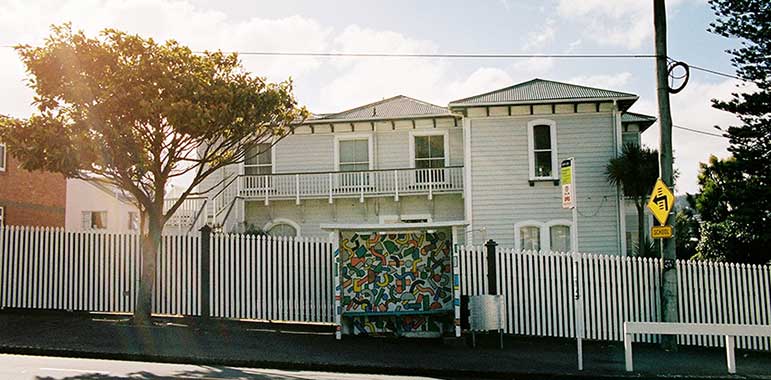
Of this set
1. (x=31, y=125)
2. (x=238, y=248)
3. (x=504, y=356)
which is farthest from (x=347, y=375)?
(x=31, y=125)

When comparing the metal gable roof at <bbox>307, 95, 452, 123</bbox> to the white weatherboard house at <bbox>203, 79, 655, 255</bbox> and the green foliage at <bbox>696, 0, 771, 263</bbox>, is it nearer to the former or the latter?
the white weatherboard house at <bbox>203, 79, 655, 255</bbox>

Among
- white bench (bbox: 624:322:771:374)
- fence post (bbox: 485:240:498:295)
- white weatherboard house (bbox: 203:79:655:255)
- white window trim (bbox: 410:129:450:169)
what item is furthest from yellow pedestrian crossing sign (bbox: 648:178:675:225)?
white window trim (bbox: 410:129:450:169)

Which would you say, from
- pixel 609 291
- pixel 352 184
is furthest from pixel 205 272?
pixel 352 184

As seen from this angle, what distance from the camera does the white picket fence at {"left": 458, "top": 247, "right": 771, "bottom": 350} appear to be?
1323cm

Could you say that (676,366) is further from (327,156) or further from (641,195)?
(327,156)

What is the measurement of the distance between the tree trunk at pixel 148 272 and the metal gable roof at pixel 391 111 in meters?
10.1

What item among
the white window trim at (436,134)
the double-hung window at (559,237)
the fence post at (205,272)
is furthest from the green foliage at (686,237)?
the fence post at (205,272)

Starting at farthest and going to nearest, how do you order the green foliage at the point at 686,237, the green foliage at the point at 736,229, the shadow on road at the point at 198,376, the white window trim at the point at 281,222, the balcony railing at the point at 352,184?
A: the green foliage at the point at 686,237 < the white window trim at the point at 281,222 < the balcony railing at the point at 352,184 < the green foliage at the point at 736,229 < the shadow on road at the point at 198,376

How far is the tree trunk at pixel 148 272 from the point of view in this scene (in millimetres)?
13930

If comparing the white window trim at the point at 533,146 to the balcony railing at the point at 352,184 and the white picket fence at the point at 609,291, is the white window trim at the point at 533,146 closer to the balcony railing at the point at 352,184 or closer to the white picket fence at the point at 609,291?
the balcony railing at the point at 352,184

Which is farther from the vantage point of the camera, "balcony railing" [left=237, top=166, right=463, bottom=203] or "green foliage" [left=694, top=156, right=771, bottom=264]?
"balcony railing" [left=237, top=166, right=463, bottom=203]

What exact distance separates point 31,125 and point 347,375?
7.70 meters

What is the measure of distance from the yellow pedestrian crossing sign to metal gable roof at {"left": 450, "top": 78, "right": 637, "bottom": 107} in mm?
9441

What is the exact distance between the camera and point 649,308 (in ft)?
44.1
